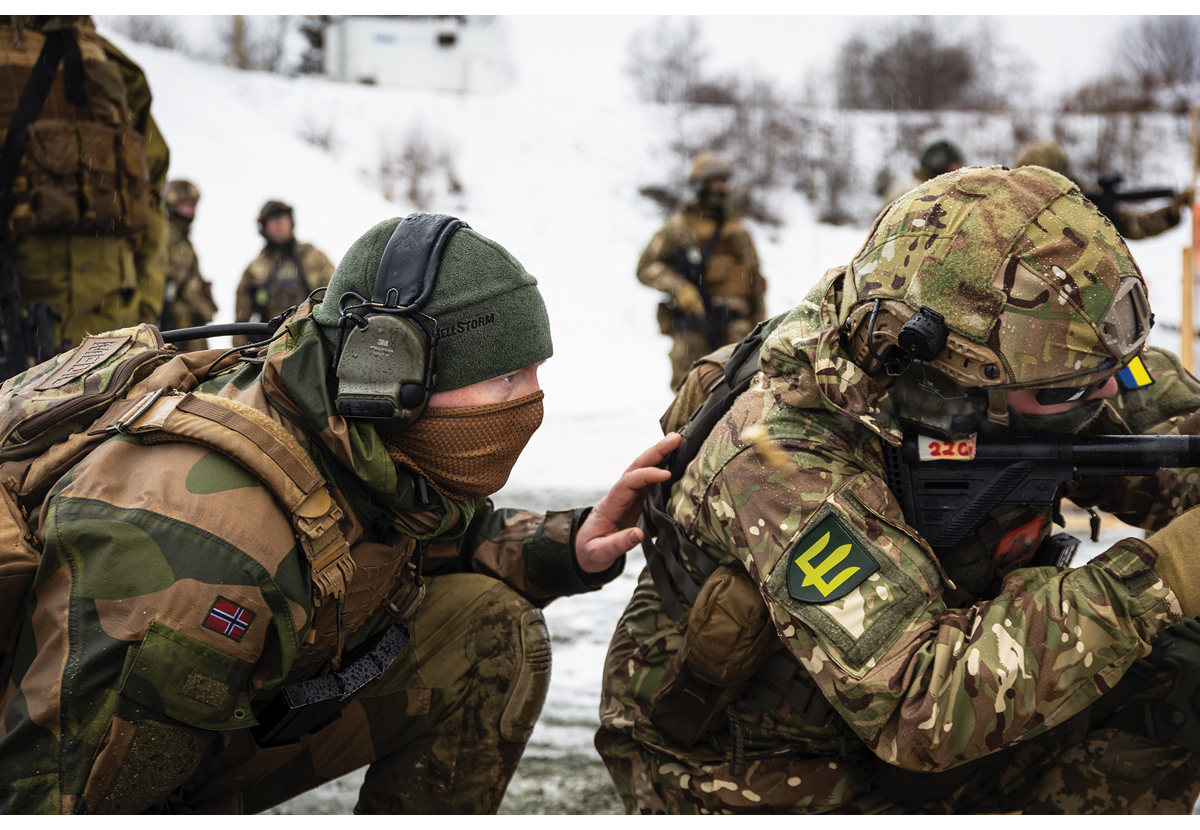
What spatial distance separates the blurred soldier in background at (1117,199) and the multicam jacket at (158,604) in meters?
5.12

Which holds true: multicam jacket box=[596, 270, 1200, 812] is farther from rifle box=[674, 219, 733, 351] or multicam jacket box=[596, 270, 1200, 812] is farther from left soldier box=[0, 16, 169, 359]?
rifle box=[674, 219, 733, 351]

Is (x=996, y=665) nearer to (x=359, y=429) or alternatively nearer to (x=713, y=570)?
(x=713, y=570)

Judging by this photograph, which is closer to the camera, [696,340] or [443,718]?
[443,718]

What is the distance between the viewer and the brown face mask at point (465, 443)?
1.99 m

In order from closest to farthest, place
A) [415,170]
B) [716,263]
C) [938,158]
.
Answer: [938,158] → [716,263] → [415,170]

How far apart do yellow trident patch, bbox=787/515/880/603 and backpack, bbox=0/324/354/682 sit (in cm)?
81

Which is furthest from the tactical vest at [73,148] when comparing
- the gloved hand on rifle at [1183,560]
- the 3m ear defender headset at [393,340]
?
the gloved hand on rifle at [1183,560]

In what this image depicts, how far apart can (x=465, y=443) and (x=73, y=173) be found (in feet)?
8.53

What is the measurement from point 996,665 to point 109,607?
4.88 ft

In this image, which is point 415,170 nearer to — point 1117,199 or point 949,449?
point 1117,199

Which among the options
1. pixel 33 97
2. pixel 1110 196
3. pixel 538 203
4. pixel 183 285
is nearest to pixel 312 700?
pixel 33 97

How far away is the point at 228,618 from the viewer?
1.77m

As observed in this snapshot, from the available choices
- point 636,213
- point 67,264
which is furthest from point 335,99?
point 67,264

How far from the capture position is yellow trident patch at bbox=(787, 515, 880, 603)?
6.22 ft
